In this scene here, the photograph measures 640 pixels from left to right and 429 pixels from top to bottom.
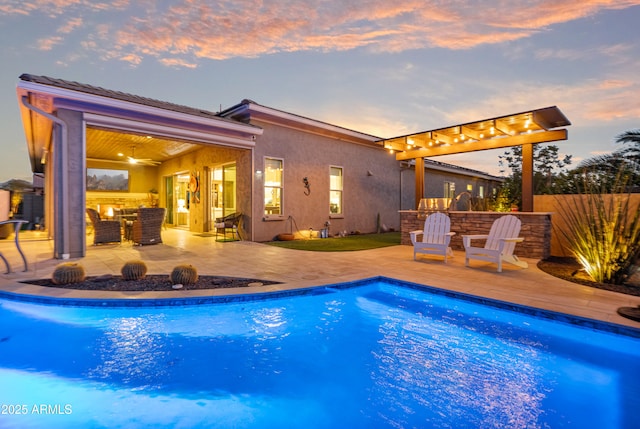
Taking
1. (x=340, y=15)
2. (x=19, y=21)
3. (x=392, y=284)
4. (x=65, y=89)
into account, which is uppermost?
(x=19, y=21)

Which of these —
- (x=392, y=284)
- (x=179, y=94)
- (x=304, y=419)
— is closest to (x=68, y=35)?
(x=179, y=94)

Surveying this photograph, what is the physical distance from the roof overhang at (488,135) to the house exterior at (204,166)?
1.53m

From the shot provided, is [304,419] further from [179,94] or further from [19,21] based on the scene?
[179,94]

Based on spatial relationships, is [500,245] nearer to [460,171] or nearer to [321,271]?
[321,271]

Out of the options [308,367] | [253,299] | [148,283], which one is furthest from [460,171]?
[308,367]

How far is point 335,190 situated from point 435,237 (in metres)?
5.58

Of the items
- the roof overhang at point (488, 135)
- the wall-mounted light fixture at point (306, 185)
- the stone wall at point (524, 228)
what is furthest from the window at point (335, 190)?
the stone wall at point (524, 228)

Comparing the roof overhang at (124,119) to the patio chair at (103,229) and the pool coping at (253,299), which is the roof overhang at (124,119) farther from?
the pool coping at (253,299)

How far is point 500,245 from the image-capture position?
5.66 meters

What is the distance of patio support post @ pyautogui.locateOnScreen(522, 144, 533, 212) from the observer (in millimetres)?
7654

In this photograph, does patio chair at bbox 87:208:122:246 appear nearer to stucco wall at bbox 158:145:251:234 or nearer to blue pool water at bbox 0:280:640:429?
stucco wall at bbox 158:145:251:234

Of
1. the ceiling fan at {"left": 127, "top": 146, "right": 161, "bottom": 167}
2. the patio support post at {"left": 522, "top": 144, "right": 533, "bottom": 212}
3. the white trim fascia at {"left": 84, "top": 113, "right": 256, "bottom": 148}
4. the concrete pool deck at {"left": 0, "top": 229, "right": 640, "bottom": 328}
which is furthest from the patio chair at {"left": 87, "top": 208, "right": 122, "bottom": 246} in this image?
the patio support post at {"left": 522, "top": 144, "right": 533, "bottom": 212}

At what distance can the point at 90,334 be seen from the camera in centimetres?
329

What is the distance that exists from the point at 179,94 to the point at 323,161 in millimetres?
7435
